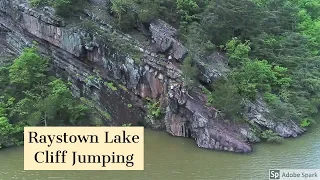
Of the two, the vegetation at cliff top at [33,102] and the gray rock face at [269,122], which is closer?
the vegetation at cliff top at [33,102]

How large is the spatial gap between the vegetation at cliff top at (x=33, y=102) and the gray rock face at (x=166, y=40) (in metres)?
4.81

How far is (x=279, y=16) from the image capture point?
2795cm

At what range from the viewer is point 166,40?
23.2m

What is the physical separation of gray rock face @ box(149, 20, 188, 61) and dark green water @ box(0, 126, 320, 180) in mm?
4318

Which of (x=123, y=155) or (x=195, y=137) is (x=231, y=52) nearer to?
(x=195, y=137)

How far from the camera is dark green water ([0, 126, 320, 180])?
17.6 metres

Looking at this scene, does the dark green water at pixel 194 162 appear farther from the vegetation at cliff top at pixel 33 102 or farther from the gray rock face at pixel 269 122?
the vegetation at cliff top at pixel 33 102

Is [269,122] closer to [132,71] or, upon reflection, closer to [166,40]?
[166,40]

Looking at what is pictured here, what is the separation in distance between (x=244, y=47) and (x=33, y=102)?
427 inches

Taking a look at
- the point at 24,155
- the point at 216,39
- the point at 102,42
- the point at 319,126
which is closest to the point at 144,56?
the point at 102,42

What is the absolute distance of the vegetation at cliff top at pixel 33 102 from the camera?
21031 mm

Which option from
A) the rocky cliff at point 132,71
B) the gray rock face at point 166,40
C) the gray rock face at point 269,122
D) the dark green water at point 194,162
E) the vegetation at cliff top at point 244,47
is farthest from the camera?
the gray rock face at point 166,40

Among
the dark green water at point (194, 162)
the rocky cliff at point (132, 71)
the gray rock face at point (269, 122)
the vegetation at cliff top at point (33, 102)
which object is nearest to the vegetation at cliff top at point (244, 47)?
the gray rock face at point (269, 122)

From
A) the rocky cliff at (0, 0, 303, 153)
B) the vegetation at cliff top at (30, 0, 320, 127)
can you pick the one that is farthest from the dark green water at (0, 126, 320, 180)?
the vegetation at cliff top at (30, 0, 320, 127)
